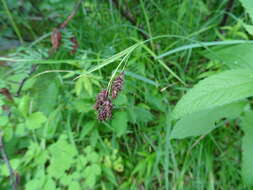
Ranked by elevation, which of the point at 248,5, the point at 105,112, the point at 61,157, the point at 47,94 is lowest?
the point at 61,157

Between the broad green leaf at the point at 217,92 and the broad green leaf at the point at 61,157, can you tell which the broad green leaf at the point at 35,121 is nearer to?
the broad green leaf at the point at 61,157

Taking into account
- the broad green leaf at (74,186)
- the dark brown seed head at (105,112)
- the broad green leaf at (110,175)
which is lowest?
the broad green leaf at (74,186)

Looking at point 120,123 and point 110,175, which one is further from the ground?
point 120,123

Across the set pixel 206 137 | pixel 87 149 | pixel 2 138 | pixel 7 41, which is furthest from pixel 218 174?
pixel 7 41

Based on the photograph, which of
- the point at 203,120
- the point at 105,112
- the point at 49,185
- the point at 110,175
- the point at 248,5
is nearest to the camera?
the point at 105,112

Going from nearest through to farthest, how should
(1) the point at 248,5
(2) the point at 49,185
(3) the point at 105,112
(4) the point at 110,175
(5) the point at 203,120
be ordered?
1. (3) the point at 105,112
2. (1) the point at 248,5
3. (5) the point at 203,120
4. (2) the point at 49,185
5. (4) the point at 110,175

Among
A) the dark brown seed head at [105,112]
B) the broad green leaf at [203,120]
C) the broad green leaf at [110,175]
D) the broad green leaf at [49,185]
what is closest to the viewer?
the dark brown seed head at [105,112]

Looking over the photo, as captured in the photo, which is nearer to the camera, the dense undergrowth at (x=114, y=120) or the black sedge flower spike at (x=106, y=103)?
the black sedge flower spike at (x=106, y=103)

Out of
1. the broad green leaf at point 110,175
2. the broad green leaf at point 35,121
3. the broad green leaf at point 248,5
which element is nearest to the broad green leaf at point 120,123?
the broad green leaf at point 110,175

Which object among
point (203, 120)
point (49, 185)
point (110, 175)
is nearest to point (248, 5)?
point (203, 120)

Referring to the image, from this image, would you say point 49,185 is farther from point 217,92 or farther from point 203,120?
point 217,92
